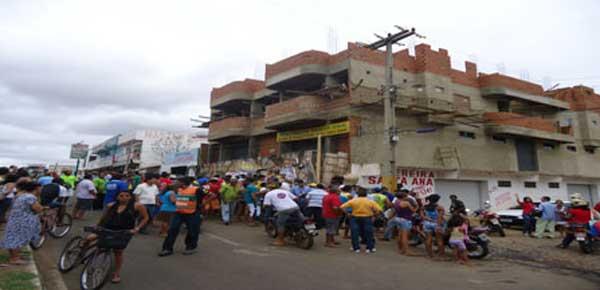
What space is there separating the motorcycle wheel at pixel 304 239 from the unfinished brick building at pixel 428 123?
10235 mm

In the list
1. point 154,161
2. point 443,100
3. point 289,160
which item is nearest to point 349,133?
point 289,160

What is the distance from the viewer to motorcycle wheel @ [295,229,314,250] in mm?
9016

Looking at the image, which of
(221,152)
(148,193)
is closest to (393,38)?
(148,193)

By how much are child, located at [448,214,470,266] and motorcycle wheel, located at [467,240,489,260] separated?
50 cm

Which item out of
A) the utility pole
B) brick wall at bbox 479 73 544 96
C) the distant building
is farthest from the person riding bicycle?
the distant building

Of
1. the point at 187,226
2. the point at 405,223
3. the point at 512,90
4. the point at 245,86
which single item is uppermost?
the point at 245,86

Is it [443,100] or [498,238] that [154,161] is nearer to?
[443,100]

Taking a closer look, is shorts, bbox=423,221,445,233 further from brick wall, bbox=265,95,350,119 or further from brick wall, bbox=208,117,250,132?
brick wall, bbox=208,117,250,132

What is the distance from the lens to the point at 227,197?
12.7 meters

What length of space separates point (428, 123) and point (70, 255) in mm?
20433

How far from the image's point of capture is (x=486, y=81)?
25781mm

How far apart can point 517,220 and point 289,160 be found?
39.4ft

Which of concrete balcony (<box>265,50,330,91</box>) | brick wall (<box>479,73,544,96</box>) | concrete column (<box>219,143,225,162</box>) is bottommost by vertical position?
concrete column (<box>219,143,225,162</box>)

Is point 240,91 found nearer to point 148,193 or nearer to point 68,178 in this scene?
point 68,178
